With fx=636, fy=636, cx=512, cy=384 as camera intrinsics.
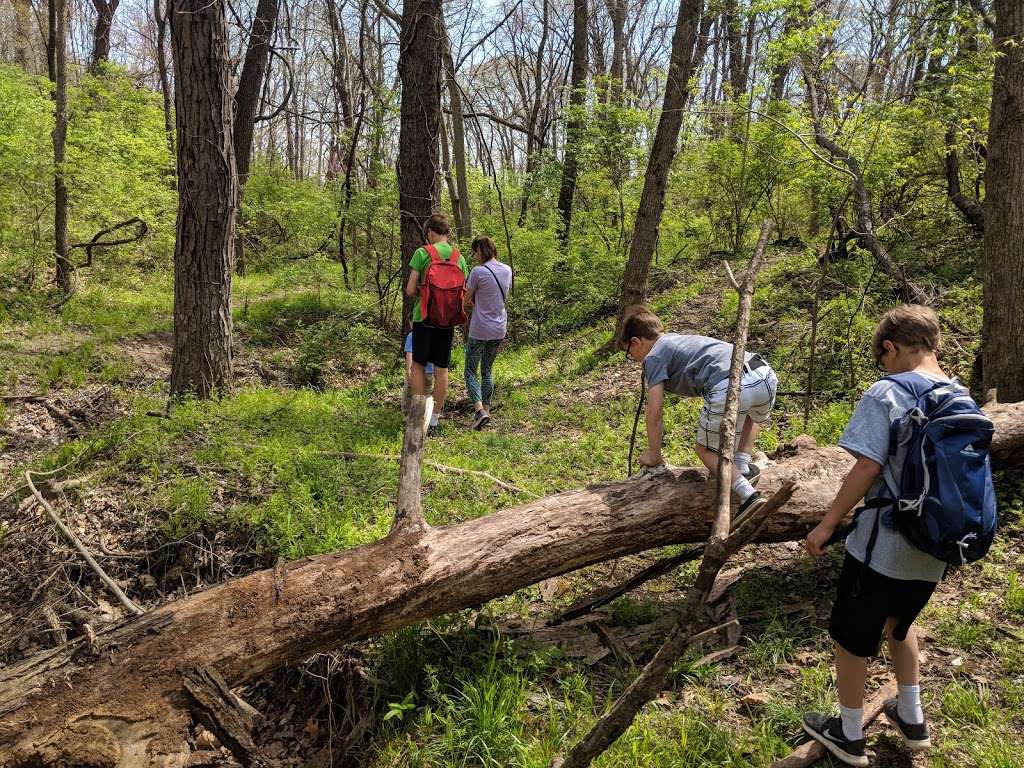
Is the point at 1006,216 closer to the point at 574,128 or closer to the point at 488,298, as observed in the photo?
the point at 488,298

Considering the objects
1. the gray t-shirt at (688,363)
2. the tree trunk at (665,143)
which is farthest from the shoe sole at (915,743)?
the tree trunk at (665,143)

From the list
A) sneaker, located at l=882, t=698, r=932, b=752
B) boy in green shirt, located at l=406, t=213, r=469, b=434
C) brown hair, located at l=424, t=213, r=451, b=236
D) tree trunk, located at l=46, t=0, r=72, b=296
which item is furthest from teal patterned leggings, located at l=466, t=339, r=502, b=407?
tree trunk, located at l=46, t=0, r=72, b=296

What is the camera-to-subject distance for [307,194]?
15.7 metres

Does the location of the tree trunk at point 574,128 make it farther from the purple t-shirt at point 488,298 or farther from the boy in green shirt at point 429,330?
the boy in green shirt at point 429,330

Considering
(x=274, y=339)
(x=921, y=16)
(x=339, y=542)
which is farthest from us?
(x=274, y=339)

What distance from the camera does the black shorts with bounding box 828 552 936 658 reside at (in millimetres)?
2701

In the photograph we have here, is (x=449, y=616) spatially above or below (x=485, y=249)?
below

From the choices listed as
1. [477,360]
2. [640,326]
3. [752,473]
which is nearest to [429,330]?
[477,360]

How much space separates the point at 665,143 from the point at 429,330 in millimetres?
4595

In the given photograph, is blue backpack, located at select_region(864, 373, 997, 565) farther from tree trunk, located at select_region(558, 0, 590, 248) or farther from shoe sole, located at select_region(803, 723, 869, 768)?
tree trunk, located at select_region(558, 0, 590, 248)

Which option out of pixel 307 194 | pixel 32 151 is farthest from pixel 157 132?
pixel 32 151

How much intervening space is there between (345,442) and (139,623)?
314cm

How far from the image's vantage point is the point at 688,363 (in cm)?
399

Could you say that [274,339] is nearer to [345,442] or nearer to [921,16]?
[345,442]
